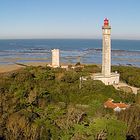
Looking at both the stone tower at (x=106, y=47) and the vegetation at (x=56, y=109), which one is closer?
the vegetation at (x=56, y=109)

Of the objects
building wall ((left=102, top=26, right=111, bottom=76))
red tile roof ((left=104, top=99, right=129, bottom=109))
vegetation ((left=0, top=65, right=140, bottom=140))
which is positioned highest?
building wall ((left=102, top=26, right=111, bottom=76))

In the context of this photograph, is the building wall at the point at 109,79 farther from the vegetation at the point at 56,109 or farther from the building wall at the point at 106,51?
the vegetation at the point at 56,109

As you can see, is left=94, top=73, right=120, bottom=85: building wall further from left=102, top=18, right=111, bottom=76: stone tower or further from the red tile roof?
the red tile roof

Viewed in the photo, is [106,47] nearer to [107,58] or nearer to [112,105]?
[107,58]

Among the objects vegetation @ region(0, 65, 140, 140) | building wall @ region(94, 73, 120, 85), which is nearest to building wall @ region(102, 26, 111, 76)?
building wall @ region(94, 73, 120, 85)

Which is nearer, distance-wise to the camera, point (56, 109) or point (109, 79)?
point (56, 109)

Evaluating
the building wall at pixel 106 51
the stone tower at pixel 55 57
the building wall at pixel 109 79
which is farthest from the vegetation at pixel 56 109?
the stone tower at pixel 55 57

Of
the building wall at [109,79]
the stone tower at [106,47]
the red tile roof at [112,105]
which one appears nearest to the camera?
the red tile roof at [112,105]

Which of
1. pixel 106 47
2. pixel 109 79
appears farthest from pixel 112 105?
pixel 106 47

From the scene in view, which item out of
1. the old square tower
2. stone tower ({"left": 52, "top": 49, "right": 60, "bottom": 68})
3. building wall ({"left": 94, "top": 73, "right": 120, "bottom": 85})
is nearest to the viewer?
building wall ({"left": 94, "top": 73, "right": 120, "bottom": 85})
